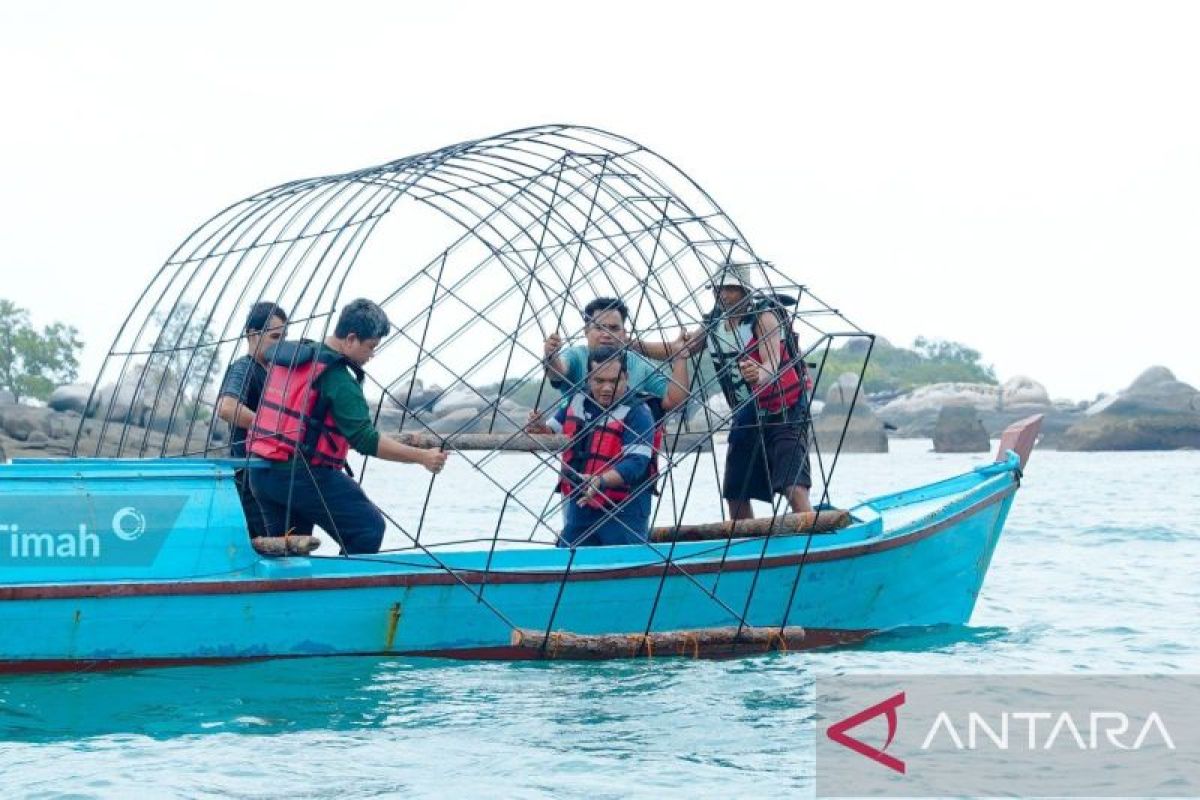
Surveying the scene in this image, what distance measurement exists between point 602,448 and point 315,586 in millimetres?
1899

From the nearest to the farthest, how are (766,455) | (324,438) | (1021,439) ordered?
(324,438) < (766,455) < (1021,439)

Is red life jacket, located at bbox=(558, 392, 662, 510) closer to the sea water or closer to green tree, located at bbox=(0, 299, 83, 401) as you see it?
the sea water

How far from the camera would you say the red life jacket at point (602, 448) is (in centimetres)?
976

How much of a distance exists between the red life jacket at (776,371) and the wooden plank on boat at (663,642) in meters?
1.39

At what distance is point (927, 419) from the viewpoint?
8244cm

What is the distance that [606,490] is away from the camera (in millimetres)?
9859

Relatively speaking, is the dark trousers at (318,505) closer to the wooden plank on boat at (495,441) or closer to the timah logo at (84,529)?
the wooden plank on boat at (495,441)

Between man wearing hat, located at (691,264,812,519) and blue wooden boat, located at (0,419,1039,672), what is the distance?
582 mm

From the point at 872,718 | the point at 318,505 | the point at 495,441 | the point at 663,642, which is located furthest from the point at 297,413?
the point at 872,718

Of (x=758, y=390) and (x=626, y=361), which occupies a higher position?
(x=626, y=361)

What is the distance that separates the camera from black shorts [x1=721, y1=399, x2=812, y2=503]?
402 inches

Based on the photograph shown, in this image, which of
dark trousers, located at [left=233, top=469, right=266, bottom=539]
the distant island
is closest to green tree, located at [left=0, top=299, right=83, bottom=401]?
the distant island

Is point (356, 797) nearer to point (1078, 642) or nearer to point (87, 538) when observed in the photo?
point (87, 538)

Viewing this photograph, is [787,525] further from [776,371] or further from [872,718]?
[872,718]
